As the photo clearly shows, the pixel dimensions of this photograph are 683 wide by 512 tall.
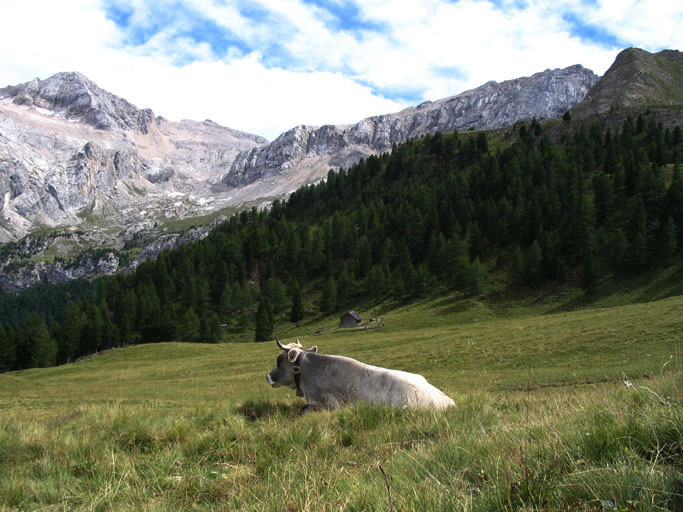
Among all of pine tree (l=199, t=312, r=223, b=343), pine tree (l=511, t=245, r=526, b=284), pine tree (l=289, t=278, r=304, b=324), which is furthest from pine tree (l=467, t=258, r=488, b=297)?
pine tree (l=199, t=312, r=223, b=343)

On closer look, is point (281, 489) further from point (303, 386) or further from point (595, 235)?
point (595, 235)

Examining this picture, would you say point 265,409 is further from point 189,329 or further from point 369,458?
point 189,329

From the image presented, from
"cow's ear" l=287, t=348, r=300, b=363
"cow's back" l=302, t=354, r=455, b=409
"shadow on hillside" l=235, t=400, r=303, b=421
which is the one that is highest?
"cow's ear" l=287, t=348, r=300, b=363

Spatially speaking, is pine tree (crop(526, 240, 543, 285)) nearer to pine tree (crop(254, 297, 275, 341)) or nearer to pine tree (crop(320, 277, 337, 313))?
pine tree (crop(320, 277, 337, 313))

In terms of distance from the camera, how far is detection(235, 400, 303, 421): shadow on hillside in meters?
8.85

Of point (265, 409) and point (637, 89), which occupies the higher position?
point (637, 89)

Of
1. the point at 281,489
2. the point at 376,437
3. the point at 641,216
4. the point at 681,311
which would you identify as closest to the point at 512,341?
the point at 681,311

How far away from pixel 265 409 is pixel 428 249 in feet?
327

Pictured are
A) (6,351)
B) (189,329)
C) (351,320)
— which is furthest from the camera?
(189,329)

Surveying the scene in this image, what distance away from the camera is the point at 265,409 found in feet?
30.3

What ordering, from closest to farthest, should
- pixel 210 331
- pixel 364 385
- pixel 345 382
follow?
pixel 364 385
pixel 345 382
pixel 210 331

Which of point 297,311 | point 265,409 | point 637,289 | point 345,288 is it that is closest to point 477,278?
point 637,289

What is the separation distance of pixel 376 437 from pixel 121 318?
11016 centimetres

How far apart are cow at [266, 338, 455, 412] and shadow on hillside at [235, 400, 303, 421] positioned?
1.41 ft
